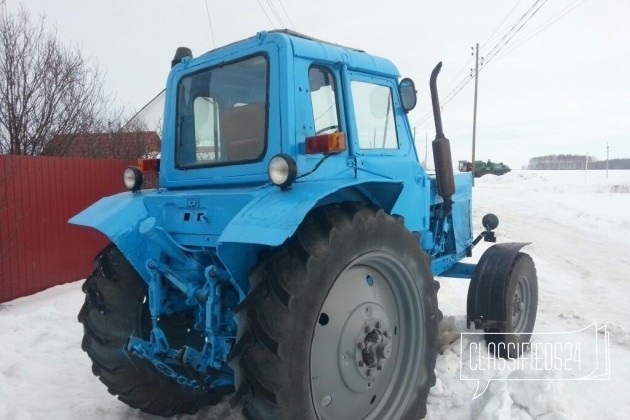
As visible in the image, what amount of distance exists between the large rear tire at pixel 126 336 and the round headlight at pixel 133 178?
481 mm

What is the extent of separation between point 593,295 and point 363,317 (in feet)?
18.1

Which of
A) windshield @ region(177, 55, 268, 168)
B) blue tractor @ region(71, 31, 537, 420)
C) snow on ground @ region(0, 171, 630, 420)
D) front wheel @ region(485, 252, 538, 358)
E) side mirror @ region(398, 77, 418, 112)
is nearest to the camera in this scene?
blue tractor @ region(71, 31, 537, 420)

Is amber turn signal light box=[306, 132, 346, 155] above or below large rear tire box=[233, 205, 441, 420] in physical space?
above

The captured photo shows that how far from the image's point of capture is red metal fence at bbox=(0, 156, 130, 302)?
6.57 m

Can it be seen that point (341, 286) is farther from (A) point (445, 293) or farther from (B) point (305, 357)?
(A) point (445, 293)

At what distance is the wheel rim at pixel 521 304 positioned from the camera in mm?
4617

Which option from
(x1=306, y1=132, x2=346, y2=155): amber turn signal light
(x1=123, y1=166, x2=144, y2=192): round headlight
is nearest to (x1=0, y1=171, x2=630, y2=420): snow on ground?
(x1=123, y1=166, x2=144, y2=192): round headlight

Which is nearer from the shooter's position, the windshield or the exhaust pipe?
the windshield

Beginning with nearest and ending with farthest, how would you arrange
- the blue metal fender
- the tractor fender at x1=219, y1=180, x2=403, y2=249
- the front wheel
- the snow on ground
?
1. the tractor fender at x1=219, y1=180, x2=403, y2=249
2. the blue metal fender
3. the snow on ground
4. the front wheel

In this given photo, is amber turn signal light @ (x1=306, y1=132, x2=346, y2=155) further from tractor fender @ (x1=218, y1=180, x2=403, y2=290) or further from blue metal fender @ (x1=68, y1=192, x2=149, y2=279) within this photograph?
blue metal fender @ (x1=68, y1=192, x2=149, y2=279)

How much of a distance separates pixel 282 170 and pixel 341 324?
98 centimetres

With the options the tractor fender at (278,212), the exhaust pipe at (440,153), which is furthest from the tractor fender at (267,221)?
the exhaust pipe at (440,153)

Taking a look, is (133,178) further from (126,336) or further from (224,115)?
(126,336)

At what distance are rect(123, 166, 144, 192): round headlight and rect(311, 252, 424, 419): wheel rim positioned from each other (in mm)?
1753
